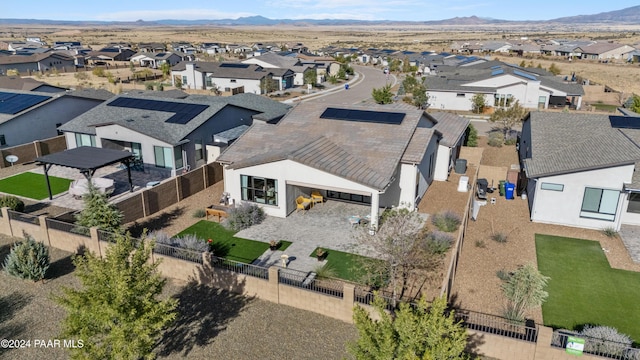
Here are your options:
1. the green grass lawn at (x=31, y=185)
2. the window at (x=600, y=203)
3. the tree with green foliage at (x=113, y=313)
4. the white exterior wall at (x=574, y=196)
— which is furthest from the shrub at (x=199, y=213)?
the window at (x=600, y=203)

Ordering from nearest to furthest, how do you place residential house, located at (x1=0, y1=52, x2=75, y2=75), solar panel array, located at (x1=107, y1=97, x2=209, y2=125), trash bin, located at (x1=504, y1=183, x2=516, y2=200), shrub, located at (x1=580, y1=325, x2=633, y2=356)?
shrub, located at (x1=580, y1=325, x2=633, y2=356)
trash bin, located at (x1=504, y1=183, x2=516, y2=200)
solar panel array, located at (x1=107, y1=97, x2=209, y2=125)
residential house, located at (x1=0, y1=52, x2=75, y2=75)

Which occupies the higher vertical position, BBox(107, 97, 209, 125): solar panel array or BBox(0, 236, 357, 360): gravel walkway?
BBox(107, 97, 209, 125): solar panel array

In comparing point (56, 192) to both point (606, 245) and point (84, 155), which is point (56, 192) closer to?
point (84, 155)

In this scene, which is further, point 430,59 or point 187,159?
point 430,59

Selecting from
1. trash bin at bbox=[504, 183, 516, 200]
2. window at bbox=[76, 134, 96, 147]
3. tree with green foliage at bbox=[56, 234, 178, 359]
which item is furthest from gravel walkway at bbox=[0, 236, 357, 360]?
window at bbox=[76, 134, 96, 147]

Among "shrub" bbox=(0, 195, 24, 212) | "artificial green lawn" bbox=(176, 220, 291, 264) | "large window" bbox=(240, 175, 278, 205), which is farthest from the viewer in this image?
"large window" bbox=(240, 175, 278, 205)

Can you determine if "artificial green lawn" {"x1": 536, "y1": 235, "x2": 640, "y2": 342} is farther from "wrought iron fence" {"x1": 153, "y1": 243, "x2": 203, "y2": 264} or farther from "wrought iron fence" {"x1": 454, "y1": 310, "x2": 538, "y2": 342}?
"wrought iron fence" {"x1": 153, "y1": 243, "x2": 203, "y2": 264}

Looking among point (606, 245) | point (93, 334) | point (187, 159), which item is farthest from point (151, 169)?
point (606, 245)
